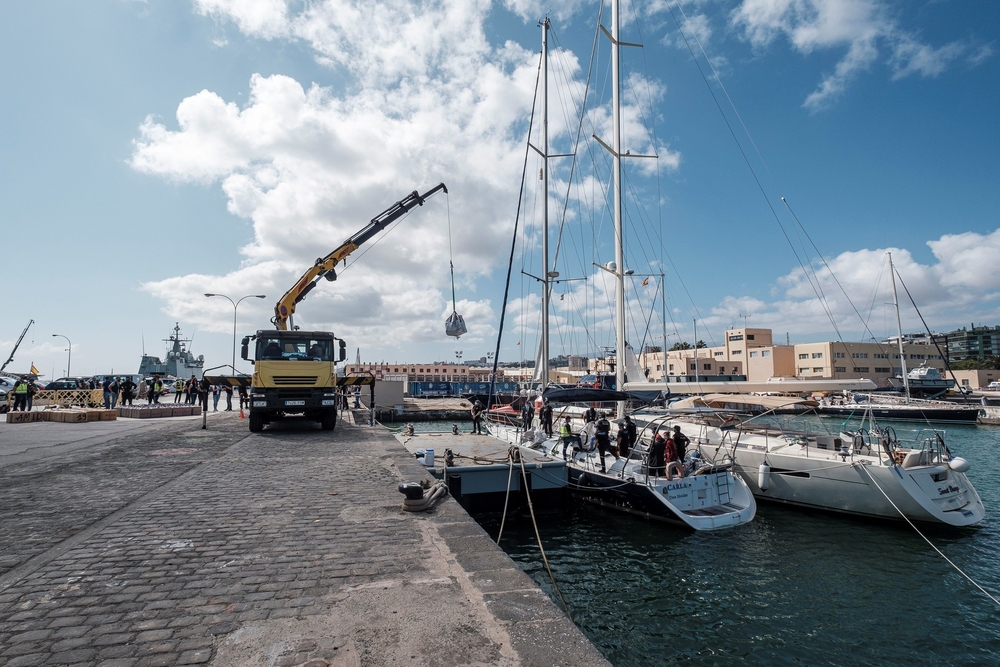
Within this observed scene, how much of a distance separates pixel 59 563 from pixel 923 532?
16605 mm

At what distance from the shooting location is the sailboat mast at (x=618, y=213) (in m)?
20.4

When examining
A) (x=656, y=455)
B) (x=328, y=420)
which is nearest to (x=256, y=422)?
(x=328, y=420)

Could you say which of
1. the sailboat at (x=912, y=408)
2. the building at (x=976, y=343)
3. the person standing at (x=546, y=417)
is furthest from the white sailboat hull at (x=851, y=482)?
the building at (x=976, y=343)

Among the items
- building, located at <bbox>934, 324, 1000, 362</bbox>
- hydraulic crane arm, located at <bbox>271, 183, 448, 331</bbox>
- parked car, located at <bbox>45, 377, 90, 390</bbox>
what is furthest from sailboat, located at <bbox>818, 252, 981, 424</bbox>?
building, located at <bbox>934, 324, 1000, 362</bbox>

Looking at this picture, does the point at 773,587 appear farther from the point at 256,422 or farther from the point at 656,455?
the point at 256,422

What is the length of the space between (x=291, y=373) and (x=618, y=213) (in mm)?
13949

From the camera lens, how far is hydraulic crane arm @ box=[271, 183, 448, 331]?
76.2 feet

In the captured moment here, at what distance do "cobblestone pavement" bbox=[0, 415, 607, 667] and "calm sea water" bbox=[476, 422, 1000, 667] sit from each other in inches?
144

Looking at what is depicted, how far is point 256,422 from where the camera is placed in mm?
17484

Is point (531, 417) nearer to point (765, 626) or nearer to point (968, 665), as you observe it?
point (765, 626)

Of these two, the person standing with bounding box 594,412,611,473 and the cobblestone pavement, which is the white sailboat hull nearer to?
the person standing with bounding box 594,412,611,473

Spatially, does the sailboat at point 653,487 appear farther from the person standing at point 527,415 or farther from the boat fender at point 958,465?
the boat fender at point 958,465

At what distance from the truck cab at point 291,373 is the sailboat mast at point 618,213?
10367 mm

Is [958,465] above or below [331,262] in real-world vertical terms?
below
